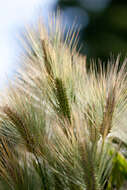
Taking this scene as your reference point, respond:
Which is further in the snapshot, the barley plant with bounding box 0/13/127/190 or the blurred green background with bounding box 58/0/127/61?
the blurred green background with bounding box 58/0/127/61

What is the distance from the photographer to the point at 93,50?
3059mm

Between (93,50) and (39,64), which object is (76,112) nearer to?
(39,64)

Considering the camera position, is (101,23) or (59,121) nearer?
(59,121)

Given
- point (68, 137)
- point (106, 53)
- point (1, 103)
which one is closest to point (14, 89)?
point (1, 103)

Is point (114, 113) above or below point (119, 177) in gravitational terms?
above

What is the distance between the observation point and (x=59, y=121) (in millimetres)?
566

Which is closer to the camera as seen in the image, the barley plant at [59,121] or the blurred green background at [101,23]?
the barley plant at [59,121]

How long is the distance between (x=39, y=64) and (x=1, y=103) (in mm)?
120

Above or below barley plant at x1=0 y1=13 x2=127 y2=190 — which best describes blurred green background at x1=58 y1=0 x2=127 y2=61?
below

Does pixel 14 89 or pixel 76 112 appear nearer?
pixel 76 112

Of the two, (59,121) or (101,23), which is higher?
(59,121)

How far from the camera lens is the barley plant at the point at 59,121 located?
19.7 inches

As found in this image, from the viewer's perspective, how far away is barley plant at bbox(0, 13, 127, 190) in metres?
0.50

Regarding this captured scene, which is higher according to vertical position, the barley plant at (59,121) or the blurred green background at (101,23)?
the barley plant at (59,121)
